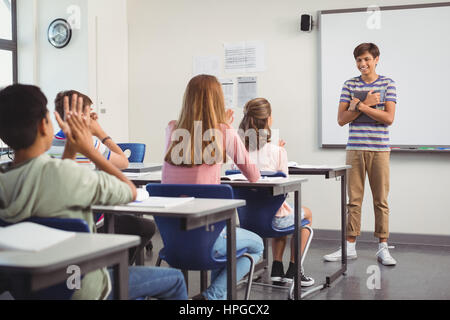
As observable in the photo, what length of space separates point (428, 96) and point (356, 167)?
1130 mm

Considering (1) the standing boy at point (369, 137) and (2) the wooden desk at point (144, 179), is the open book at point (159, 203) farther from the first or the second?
(1) the standing boy at point (369, 137)

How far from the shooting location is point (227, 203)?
6.14ft

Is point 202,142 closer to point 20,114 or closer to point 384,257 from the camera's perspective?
point 20,114

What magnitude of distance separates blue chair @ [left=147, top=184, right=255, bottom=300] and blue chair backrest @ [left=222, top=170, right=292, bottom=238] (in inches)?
29.5

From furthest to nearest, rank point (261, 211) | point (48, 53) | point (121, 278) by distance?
point (48, 53) < point (261, 211) < point (121, 278)

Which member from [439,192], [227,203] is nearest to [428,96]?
[439,192]

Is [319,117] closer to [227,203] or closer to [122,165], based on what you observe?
[122,165]

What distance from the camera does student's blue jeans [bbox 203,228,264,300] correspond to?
7.42 feet

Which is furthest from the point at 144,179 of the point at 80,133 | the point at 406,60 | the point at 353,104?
the point at 406,60

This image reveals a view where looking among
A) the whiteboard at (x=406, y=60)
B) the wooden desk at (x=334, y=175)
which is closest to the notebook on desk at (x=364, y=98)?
the wooden desk at (x=334, y=175)

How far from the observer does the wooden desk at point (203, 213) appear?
1666 mm

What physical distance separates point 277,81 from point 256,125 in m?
2.01

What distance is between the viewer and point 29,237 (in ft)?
4.03

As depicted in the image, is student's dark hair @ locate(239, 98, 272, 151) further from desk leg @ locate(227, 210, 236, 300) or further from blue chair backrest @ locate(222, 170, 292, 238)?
desk leg @ locate(227, 210, 236, 300)
